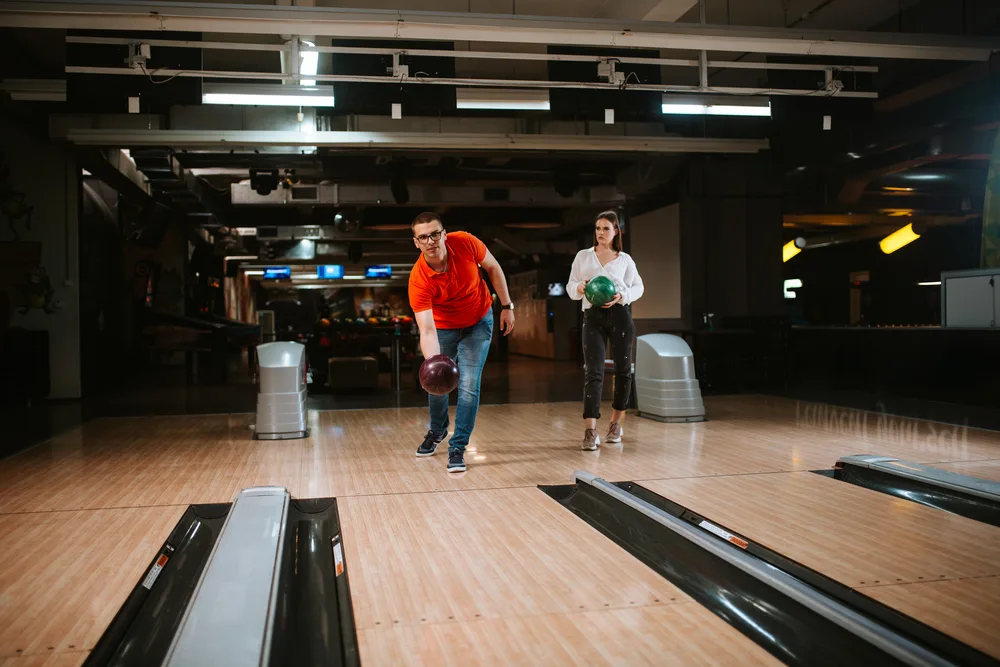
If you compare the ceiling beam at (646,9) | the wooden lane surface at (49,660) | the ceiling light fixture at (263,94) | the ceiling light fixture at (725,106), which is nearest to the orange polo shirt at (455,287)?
the wooden lane surface at (49,660)

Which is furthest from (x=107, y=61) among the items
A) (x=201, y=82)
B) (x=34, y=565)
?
(x=34, y=565)

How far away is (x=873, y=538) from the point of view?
278 cm

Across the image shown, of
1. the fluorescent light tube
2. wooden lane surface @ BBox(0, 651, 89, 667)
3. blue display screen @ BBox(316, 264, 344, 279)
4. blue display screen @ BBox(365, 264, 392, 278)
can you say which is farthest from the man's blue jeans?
blue display screen @ BBox(365, 264, 392, 278)

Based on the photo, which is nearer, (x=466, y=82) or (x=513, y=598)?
(x=513, y=598)

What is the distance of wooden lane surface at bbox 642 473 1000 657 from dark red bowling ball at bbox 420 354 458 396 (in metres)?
1.08

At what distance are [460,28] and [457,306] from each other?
2.66 m

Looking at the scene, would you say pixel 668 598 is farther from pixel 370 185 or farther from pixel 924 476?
pixel 370 185

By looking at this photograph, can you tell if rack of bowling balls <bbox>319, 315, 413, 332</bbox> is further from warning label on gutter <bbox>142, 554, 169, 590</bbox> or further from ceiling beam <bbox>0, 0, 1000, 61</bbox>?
warning label on gutter <bbox>142, 554, 169, 590</bbox>

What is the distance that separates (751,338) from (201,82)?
6661 mm

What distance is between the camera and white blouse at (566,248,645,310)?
481 cm

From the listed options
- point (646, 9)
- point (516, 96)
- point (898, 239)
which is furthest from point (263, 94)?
point (898, 239)

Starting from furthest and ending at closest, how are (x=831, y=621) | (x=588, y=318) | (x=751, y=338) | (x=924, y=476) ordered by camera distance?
(x=751, y=338) → (x=588, y=318) → (x=924, y=476) → (x=831, y=621)

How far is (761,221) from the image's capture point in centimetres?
1038

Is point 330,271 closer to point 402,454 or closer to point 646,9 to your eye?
point 646,9
